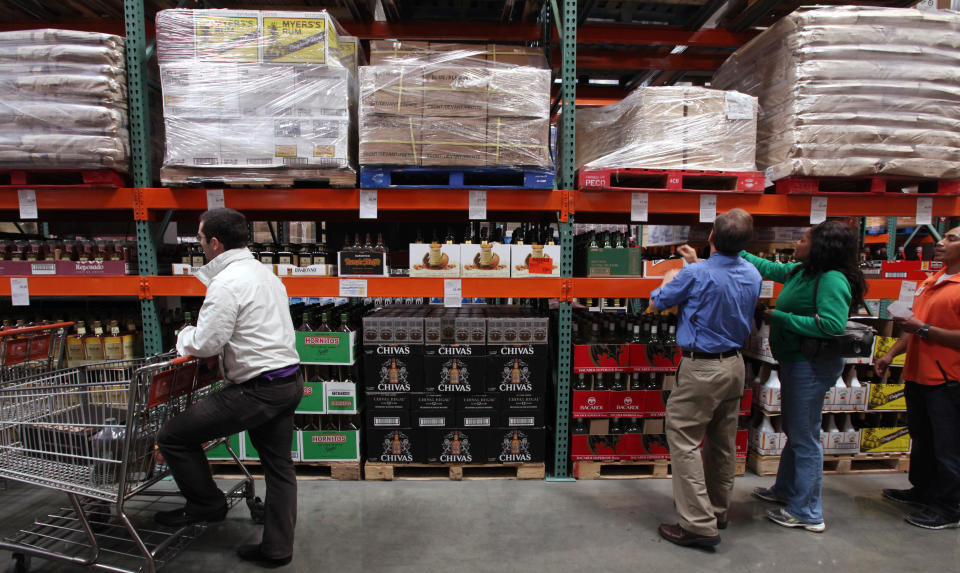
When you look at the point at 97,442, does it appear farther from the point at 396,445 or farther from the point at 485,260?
the point at 485,260

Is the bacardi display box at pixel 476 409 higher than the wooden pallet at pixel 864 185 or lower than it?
lower

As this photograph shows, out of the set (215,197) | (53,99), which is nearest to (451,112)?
(215,197)

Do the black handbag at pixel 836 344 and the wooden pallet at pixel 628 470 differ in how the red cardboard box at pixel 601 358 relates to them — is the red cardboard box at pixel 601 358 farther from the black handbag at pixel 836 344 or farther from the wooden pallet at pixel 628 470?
the black handbag at pixel 836 344

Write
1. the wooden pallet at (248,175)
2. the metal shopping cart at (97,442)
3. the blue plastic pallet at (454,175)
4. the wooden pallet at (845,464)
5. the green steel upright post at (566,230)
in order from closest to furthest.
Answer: the metal shopping cart at (97,442)
the wooden pallet at (248,175)
the blue plastic pallet at (454,175)
the green steel upright post at (566,230)
the wooden pallet at (845,464)

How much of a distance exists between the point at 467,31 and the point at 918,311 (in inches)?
174

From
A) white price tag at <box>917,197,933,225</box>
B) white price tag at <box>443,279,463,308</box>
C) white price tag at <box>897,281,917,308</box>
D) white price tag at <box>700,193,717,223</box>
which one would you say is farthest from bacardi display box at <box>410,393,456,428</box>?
white price tag at <box>917,197,933,225</box>

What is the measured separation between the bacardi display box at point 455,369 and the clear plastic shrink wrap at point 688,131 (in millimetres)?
1840

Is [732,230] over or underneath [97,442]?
over

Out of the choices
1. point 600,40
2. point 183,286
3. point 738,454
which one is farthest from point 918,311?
point 183,286

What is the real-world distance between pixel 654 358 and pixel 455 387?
5.65ft

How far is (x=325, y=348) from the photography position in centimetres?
371

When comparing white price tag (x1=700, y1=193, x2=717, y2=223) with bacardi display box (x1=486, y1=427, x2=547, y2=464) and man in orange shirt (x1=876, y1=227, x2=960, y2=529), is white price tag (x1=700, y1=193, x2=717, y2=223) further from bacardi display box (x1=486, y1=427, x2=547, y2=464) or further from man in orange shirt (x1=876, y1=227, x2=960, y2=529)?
bacardi display box (x1=486, y1=427, x2=547, y2=464)

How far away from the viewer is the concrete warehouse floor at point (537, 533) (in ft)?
9.25

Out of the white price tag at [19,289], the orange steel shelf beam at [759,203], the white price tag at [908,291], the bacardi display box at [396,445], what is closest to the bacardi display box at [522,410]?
the bacardi display box at [396,445]
